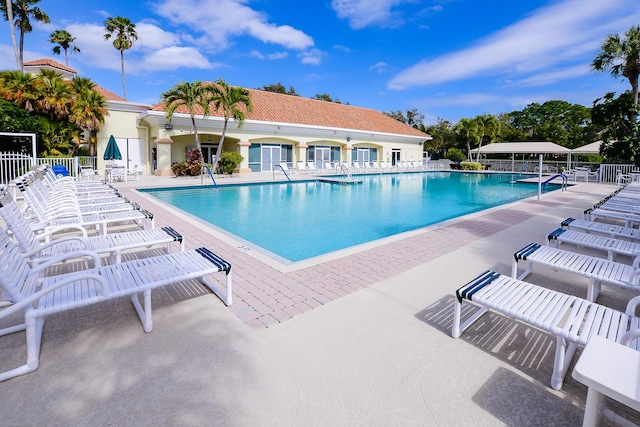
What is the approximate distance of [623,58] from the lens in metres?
20.8

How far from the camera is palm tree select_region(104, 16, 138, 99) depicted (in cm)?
3189

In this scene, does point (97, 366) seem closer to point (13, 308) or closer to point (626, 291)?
point (13, 308)

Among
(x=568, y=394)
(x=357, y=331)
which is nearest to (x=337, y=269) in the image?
(x=357, y=331)

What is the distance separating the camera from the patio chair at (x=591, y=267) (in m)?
3.23

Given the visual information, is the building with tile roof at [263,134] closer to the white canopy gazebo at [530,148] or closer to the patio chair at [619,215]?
the white canopy gazebo at [530,148]

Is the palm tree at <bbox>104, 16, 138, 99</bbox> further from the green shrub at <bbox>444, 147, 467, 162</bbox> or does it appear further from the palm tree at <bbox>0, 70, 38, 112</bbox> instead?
the green shrub at <bbox>444, 147, 467, 162</bbox>

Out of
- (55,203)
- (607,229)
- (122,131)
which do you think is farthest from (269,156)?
(607,229)

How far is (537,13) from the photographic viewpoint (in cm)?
1455

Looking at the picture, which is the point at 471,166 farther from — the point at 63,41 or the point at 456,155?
the point at 63,41

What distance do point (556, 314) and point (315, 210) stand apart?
354 inches

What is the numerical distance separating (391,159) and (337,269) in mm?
29828

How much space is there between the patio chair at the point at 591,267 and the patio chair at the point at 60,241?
4.29 meters

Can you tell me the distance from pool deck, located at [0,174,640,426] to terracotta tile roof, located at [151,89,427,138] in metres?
19.7

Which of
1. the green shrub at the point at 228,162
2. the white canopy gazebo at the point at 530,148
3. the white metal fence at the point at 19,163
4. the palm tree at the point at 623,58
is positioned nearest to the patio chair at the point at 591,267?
the white metal fence at the point at 19,163
